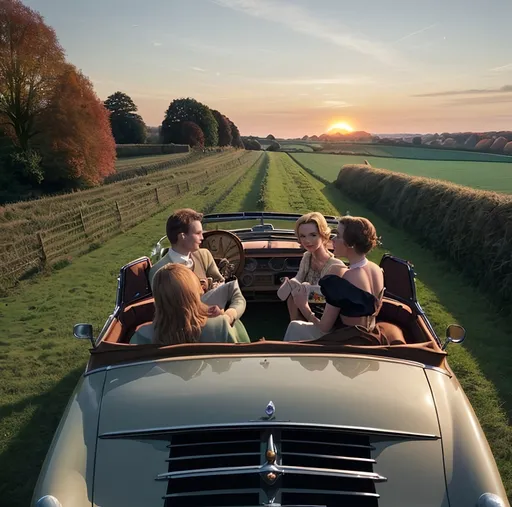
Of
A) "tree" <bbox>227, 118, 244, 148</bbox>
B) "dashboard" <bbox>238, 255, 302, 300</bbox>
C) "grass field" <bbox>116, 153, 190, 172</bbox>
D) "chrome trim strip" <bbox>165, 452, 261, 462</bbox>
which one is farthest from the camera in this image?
"tree" <bbox>227, 118, 244, 148</bbox>

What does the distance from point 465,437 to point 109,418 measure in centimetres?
221

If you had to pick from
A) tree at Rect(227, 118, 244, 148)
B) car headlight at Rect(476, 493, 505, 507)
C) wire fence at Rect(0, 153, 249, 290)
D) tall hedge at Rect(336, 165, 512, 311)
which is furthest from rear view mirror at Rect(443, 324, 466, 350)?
tree at Rect(227, 118, 244, 148)

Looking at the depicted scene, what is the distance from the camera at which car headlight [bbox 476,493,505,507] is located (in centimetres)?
246

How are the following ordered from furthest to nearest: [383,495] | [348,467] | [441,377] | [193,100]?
[193,100]
[441,377]
[348,467]
[383,495]

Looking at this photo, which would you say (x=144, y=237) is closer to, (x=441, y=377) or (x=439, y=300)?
(x=439, y=300)

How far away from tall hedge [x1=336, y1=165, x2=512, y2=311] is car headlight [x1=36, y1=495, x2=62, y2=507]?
8829 mm

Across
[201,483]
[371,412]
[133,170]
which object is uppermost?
[371,412]

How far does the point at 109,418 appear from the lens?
297 cm

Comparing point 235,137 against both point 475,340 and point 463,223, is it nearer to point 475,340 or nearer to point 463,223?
point 463,223

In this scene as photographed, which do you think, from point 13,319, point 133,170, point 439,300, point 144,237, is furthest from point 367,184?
point 133,170

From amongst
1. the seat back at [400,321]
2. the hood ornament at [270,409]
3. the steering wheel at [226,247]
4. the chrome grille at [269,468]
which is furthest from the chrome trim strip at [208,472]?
the steering wheel at [226,247]

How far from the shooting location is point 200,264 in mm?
5559

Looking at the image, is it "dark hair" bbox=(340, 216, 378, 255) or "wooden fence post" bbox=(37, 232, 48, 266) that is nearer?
"dark hair" bbox=(340, 216, 378, 255)

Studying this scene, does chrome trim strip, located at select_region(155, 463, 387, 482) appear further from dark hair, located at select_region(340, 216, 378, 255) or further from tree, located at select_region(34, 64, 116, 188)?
tree, located at select_region(34, 64, 116, 188)
